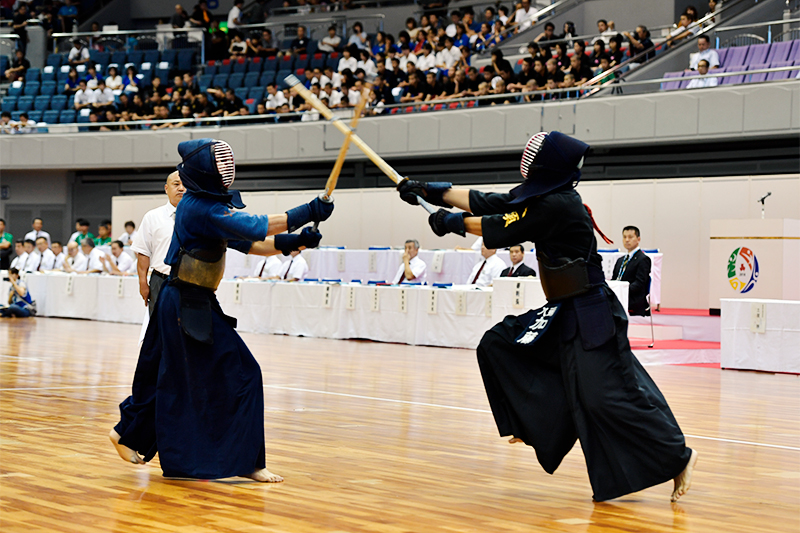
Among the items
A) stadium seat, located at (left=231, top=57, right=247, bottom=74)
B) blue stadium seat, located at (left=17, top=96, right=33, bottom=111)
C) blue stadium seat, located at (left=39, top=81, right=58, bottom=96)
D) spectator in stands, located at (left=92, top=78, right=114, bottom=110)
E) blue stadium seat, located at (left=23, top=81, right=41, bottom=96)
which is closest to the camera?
stadium seat, located at (left=231, top=57, right=247, bottom=74)

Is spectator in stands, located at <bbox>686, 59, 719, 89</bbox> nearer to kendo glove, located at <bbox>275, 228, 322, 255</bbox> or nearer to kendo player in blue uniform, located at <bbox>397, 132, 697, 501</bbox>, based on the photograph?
kendo player in blue uniform, located at <bbox>397, 132, 697, 501</bbox>

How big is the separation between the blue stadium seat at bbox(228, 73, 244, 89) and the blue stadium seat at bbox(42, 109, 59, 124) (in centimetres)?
530

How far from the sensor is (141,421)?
176 inches

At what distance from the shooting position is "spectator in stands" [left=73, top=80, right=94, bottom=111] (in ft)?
79.3

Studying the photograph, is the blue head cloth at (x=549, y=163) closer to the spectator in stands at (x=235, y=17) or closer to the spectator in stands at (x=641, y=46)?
the spectator in stands at (x=641, y=46)

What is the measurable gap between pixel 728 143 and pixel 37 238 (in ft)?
46.9

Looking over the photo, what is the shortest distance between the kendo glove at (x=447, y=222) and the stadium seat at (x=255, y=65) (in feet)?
65.1

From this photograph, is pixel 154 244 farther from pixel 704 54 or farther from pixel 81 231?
pixel 81 231

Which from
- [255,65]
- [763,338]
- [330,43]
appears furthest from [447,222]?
[255,65]

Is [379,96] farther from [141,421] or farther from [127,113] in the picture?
[141,421]

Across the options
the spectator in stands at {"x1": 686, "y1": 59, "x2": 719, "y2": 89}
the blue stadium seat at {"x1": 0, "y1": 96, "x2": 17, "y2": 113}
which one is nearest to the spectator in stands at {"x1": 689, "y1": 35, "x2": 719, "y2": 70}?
the spectator in stands at {"x1": 686, "y1": 59, "x2": 719, "y2": 89}

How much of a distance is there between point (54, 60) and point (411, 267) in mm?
16664

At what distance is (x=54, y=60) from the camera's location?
26188mm

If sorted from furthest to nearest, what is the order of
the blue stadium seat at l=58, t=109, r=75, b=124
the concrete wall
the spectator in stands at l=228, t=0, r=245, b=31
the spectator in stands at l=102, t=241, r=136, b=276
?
1. the spectator in stands at l=228, t=0, r=245, b=31
2. the blue stadium seat at l=58, t=109, r=75, b=124
3. the spectator in stands at l=102, t=241, r=136, b=276
4. the concrete wall
